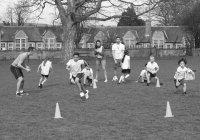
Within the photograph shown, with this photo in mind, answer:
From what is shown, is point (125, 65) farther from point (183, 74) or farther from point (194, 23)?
point (194, 23)

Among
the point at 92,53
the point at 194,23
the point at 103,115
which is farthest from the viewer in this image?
the point at 194,23

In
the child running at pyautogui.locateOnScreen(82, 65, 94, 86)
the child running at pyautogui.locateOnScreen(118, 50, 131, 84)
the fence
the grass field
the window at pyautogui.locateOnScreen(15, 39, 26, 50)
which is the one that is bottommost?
the grass field

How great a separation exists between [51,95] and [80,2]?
2536cm

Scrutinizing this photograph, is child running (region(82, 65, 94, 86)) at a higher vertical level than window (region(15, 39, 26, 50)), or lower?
lower

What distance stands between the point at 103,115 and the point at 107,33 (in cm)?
8157

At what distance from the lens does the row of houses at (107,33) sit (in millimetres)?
93000

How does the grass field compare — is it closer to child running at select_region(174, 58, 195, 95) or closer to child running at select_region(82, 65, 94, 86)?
child running at select_region(174, 58, 195, 95)

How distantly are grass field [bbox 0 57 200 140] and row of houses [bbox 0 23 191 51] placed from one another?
252 ft

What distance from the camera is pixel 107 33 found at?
302ft

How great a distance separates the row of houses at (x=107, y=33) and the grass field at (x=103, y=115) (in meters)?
76.7

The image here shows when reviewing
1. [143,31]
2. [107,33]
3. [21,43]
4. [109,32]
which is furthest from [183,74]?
[21,43]

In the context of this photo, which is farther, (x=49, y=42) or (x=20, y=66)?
(x=49, y=42)

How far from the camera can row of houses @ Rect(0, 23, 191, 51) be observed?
305 feet

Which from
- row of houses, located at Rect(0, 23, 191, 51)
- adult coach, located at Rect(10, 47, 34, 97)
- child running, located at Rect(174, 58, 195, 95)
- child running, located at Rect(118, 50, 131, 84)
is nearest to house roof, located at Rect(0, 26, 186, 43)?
row of houses, located at Rect(0, 23, 191, 51)
